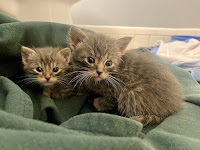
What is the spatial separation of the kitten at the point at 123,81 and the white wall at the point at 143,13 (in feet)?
6.69

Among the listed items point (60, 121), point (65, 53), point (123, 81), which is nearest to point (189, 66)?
point (123, 81)

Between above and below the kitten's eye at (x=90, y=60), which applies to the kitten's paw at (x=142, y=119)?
below

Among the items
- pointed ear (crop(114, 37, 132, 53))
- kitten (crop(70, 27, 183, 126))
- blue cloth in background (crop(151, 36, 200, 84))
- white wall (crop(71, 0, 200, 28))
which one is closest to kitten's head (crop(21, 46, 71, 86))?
kitten (crop(70, 27, 183, 126))

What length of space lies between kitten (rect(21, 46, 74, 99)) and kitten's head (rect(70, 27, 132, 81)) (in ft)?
0.32

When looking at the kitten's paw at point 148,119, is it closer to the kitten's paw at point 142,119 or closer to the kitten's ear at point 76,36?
the kitten's paw at point 142,119

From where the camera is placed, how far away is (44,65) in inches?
46.2

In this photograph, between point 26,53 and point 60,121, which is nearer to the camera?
point 60,121

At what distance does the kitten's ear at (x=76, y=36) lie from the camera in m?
1.24

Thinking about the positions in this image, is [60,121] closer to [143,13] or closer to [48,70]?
[48,70]

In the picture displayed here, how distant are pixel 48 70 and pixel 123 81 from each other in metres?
0.49

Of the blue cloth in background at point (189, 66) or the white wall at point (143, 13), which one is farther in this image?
the white wall at point (143, 13)

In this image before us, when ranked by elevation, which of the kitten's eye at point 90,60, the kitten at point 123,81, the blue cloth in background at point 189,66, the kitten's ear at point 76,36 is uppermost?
the kitten's ear at point 76,36

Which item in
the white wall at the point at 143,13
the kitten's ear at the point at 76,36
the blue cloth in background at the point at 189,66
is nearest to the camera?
the kitten's ear at the point at 76,36

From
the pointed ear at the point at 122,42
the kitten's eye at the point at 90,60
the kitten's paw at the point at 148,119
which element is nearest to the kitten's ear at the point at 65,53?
the kitten's eye at the point at 90,60
